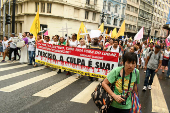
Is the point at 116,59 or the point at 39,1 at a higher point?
the point at 39,1

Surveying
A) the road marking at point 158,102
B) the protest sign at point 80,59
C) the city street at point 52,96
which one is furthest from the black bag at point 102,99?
the protest sign at point 80,59

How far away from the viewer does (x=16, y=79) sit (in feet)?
20.9

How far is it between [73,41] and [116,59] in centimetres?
267

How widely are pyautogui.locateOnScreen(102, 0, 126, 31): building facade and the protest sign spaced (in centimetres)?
3107

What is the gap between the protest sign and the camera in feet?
21.0

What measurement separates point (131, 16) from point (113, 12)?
492 inches

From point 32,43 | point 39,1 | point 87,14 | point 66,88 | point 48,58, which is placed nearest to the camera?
point 66,88

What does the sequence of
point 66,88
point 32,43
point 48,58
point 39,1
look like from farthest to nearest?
point 39,1 → point 32,43 → point 48,58 → point 66,88

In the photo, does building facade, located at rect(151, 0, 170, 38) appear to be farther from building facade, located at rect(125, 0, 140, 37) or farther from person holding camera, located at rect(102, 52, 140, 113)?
person holding camera, located at rect(102, 52, 140, 113)

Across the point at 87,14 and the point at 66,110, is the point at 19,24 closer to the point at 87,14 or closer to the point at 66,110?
the point at 87,14

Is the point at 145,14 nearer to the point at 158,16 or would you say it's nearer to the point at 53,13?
the point at 158,16

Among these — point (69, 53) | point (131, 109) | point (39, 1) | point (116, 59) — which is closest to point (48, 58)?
point (69, 53)

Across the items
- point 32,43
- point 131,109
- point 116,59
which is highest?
point 32,43

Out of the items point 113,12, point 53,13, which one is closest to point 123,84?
point 53,13
